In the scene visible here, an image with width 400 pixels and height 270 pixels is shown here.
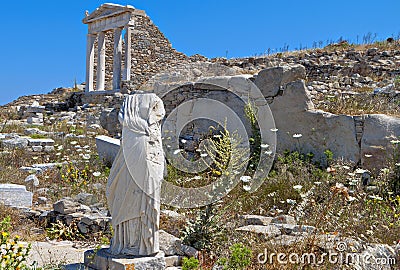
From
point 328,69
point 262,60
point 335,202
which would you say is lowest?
point 335,202

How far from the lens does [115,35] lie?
21578mm

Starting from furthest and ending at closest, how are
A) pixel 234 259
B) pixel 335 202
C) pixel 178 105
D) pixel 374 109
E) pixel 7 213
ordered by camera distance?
Answer: pixel 178 105, pixel 374 109, pixel 7 213, pixel 335 202, pixel 234 259

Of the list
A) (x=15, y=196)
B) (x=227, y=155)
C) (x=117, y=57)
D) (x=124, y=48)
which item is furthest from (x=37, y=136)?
(x=124, y=48)

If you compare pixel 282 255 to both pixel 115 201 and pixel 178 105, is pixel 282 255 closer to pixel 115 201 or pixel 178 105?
pixel 115 201

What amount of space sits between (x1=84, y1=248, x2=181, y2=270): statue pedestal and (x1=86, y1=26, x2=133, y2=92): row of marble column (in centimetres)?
1704

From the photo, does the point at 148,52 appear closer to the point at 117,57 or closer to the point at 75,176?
the point at 117,57

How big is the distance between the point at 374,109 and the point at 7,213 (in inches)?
260

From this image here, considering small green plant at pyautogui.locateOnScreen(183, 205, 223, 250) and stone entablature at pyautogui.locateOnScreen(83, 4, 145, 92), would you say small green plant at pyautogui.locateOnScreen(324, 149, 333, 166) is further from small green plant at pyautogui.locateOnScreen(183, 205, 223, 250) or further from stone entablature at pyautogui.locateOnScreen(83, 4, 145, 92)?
stone entablature at pyautogui.locateOnScreen(83, 4, 145, 92)

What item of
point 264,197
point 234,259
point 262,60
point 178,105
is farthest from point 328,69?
point 234,259

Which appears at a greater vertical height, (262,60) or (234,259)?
(262,60)

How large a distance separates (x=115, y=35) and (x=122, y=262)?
1853 cm

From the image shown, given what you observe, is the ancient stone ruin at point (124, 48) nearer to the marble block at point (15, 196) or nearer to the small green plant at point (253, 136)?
the small green plant at point (253, 136)

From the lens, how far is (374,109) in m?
8.84

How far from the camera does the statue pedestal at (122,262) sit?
423cm
